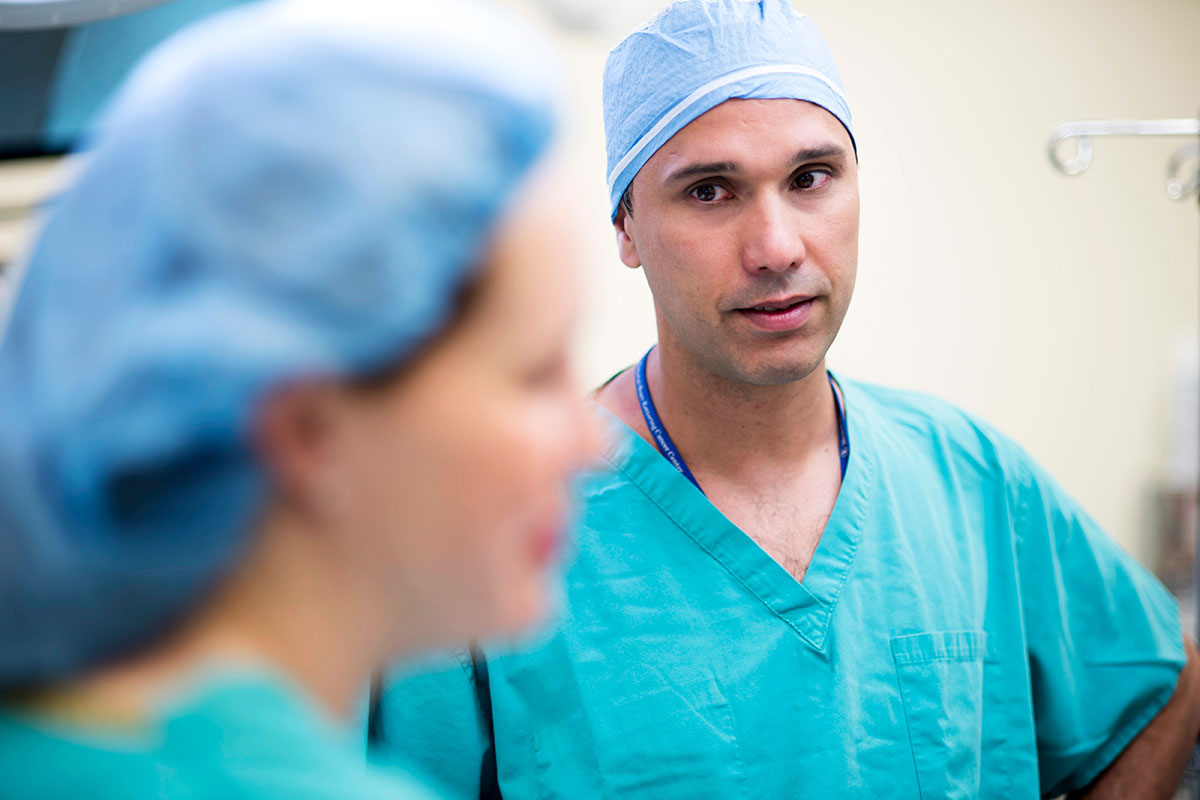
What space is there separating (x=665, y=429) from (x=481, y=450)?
91 cm

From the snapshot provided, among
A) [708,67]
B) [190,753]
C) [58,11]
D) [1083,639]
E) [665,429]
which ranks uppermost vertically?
[58,11]

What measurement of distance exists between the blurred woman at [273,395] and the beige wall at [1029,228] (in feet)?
6.11

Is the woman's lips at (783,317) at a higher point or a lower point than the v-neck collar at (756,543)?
higher

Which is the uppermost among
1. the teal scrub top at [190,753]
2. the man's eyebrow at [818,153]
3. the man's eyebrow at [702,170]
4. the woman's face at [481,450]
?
the man's eyebrow at [818,153]

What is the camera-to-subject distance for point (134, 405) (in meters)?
0.32

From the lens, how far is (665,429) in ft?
4.12

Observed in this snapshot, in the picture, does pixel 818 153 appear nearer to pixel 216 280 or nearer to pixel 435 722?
pixel 435 722

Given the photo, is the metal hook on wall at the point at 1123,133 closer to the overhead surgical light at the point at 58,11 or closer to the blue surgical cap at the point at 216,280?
the overhead surgical light at the point at 58,11

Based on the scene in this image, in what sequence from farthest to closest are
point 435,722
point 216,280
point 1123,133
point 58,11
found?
point 1123,133, point 58,11, point 435,722, point 216,280

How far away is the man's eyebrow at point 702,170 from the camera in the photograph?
110cm

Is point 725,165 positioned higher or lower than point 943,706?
higher

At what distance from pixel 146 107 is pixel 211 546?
158 millimetres

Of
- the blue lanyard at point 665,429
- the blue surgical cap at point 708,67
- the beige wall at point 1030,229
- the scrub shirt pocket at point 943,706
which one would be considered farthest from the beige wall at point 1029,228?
the scrub shirt pocket at point 943,706

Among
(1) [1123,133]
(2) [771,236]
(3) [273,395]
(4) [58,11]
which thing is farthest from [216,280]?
(1) [1123,133]
